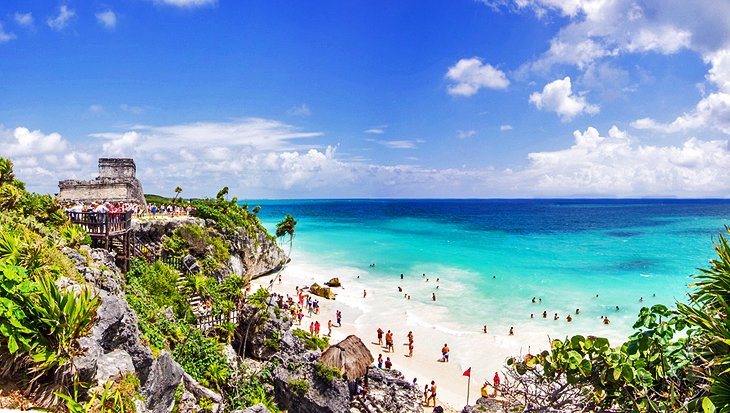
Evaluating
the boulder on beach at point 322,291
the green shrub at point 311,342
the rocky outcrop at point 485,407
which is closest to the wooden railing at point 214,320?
the green shrub at point 311,342

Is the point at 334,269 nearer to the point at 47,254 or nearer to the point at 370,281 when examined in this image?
the point at 370,281

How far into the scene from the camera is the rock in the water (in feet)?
29.1

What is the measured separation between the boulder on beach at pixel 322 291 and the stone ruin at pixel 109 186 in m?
16.4

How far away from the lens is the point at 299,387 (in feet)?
43.0

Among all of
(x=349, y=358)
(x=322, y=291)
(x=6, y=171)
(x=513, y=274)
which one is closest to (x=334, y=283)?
(x=322, y=291)

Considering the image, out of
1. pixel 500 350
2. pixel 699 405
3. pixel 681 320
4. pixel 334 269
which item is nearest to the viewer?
pixel 699 405

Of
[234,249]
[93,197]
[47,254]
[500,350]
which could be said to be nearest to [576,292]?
[500,350]

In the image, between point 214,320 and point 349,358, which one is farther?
point 214,320

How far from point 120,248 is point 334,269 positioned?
25591mm

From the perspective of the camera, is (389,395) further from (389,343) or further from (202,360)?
(202,360)

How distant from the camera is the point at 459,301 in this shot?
1300 inches

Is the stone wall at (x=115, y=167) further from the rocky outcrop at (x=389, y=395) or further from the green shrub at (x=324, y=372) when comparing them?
the green shrub at (x=324, y=372)

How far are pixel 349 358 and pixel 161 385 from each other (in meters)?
7.72

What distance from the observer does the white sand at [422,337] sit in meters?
20.5
